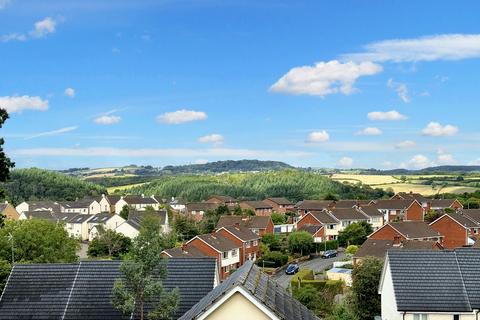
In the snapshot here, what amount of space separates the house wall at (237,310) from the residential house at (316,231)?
223 ft

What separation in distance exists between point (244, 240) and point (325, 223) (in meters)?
21.7

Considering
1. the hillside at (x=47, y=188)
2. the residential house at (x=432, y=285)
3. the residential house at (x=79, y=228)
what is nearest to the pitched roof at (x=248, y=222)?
the residential house at (x=79, y=228)

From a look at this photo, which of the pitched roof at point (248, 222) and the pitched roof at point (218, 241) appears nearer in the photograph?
the pitched roof at point (218, 241)

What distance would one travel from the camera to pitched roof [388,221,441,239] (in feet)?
214

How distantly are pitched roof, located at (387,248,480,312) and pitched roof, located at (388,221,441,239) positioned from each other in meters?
38.4

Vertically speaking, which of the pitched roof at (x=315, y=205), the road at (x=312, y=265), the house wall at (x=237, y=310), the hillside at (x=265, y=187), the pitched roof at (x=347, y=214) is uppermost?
the hillside at (x=265, y=187)

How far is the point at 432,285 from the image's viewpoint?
1015 inches

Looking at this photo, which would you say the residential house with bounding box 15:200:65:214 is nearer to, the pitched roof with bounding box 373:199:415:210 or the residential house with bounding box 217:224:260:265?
the residential house with bounding box 217:224:260:265

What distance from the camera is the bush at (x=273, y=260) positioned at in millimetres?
64625

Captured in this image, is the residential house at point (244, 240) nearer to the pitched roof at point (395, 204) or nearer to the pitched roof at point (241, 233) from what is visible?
the pitched roof at point (241, 233)

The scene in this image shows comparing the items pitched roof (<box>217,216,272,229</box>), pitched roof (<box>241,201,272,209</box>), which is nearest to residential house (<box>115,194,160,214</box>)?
pitched roof (<box>241,201,272,209</box>)

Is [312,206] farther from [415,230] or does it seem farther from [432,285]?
[432,285]

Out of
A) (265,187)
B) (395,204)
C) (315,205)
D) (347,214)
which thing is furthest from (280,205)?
(265,187)

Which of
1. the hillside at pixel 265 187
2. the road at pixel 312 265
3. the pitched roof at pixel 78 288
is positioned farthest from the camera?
the hillside at pixel 265 187
